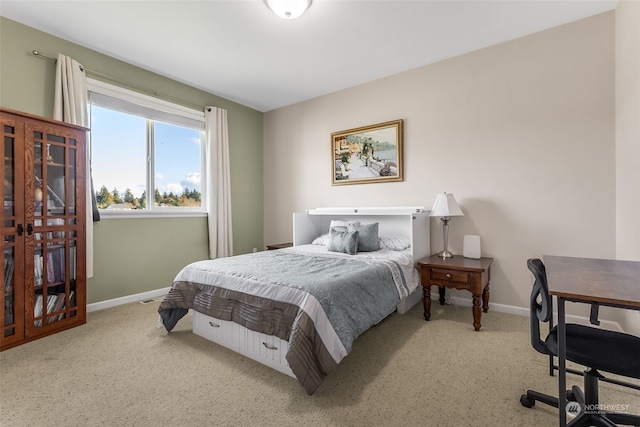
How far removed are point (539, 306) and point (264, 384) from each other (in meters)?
1.55

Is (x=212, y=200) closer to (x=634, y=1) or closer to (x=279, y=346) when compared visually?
(x=279, y=346)

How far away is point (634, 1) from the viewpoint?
6.27ft

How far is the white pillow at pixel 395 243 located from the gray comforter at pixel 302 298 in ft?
1.94

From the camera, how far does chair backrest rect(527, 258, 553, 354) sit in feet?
4.15

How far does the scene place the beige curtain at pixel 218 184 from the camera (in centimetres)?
385

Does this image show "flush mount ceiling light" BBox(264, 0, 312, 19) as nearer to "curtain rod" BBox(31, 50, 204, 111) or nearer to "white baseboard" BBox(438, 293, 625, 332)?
"curtain rod" BBox(31, 50, 204, 111)

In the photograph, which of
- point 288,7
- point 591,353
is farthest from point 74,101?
point 591,353

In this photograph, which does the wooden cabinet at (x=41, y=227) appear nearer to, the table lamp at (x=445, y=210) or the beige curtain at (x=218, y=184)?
the beige curtain at (x=218, y=184)

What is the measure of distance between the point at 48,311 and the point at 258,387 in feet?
6.55

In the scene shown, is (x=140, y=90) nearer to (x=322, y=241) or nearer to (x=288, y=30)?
(x=288, y=30)

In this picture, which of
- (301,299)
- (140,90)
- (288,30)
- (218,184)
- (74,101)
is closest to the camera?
(301,299)

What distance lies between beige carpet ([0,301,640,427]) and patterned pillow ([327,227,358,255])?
0.85 m

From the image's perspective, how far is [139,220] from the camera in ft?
10.7

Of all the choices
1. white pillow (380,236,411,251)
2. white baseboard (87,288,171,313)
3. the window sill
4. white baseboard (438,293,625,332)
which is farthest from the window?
white baseboard (438,293,625,332)
